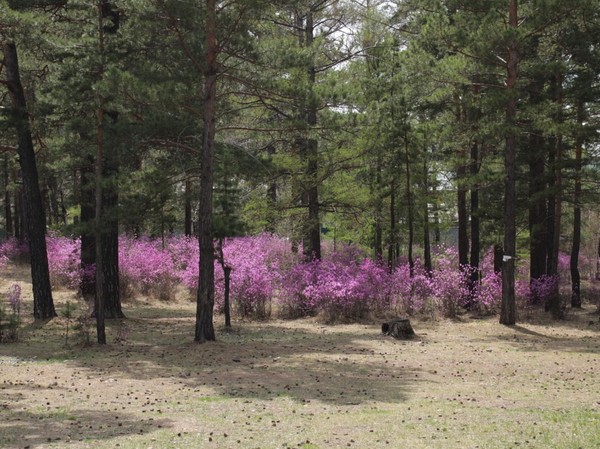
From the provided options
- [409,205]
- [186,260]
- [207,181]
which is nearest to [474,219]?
[409,205]

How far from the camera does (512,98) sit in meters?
13.9

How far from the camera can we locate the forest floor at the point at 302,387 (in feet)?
19.6

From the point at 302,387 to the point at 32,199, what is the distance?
890 centimetres

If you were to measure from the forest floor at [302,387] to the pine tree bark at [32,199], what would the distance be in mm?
699

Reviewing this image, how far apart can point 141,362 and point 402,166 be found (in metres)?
11.2

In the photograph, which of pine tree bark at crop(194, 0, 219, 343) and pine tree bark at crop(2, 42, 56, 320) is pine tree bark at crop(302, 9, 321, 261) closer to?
pine tree bark at crop(194, 0, 219, 343)

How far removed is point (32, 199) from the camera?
1428 centimetres

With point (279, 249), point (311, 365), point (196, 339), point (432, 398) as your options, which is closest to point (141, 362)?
point (196, 339)

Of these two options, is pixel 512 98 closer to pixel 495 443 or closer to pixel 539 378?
pixel 539 378

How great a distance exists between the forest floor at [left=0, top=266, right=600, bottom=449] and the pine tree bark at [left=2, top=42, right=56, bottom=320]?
70 centimetres

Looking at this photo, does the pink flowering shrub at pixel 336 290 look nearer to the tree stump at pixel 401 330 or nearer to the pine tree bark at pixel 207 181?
the tree stump at pixel 401 330

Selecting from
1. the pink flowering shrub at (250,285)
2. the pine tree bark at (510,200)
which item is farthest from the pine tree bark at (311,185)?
the pine tree bark at (510,200)

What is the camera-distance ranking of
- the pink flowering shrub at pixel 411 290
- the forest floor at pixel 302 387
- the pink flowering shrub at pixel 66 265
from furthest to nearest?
the pink flowering shrub at pixel 66 265, the pink flowering shrub at pixel 411 290, the forest floor at pixel 302 387

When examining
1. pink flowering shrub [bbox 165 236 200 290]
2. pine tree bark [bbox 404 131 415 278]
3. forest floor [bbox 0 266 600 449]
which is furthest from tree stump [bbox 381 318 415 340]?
pink flowering shrub [bbox 165 236 200 290]
